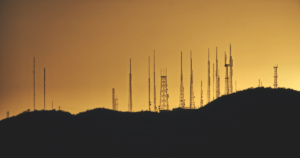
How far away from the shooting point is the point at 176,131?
51094mm

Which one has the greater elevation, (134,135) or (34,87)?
(34,87)

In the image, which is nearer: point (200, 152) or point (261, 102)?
point (200, 152)

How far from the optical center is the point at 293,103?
1973 inches

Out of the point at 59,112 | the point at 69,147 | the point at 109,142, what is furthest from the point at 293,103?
the point at 59,112

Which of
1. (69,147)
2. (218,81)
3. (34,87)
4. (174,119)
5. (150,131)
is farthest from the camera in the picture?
(218,81)

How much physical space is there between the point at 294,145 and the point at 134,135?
20700mm

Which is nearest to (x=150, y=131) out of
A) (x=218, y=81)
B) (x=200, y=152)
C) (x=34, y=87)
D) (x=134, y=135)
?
(x=134, y=135)

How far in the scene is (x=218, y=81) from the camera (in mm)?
98375

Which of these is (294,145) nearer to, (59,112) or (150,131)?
(150,131)

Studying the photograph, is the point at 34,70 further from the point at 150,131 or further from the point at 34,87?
the point at 150,131

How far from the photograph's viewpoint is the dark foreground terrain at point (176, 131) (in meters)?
44.1

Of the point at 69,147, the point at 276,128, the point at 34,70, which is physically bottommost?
the point at 69,147

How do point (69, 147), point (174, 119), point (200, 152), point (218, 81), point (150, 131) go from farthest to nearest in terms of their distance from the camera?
1. point (218, 81)
2. point (174, 119)
3. point (150, 131)
4. point (69, 147)
5. point (200, 152)

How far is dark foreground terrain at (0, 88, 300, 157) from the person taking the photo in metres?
44.1
